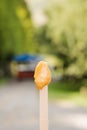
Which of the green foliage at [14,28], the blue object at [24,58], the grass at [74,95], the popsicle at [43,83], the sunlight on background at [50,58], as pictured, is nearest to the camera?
the popsicle at [43,83]

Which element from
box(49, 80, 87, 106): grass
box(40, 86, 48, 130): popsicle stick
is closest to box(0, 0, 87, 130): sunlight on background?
box(49, 80, 87, 106): grass

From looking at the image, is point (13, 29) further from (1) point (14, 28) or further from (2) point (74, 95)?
(2) point (74, 95)

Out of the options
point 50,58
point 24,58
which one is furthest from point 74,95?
point 24,58

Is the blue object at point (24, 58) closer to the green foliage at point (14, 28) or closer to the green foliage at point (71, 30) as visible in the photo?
the green foliage at point (14, 28)

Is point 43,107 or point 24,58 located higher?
point 24,58

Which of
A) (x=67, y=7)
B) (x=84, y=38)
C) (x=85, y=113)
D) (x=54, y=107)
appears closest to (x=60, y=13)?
(x=67, y=7)

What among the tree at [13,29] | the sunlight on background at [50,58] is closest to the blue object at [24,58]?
the sunlight on background at [50,58]

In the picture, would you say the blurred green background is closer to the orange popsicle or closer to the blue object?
the blue object

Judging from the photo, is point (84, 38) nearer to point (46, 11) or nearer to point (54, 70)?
point (46, 11)
